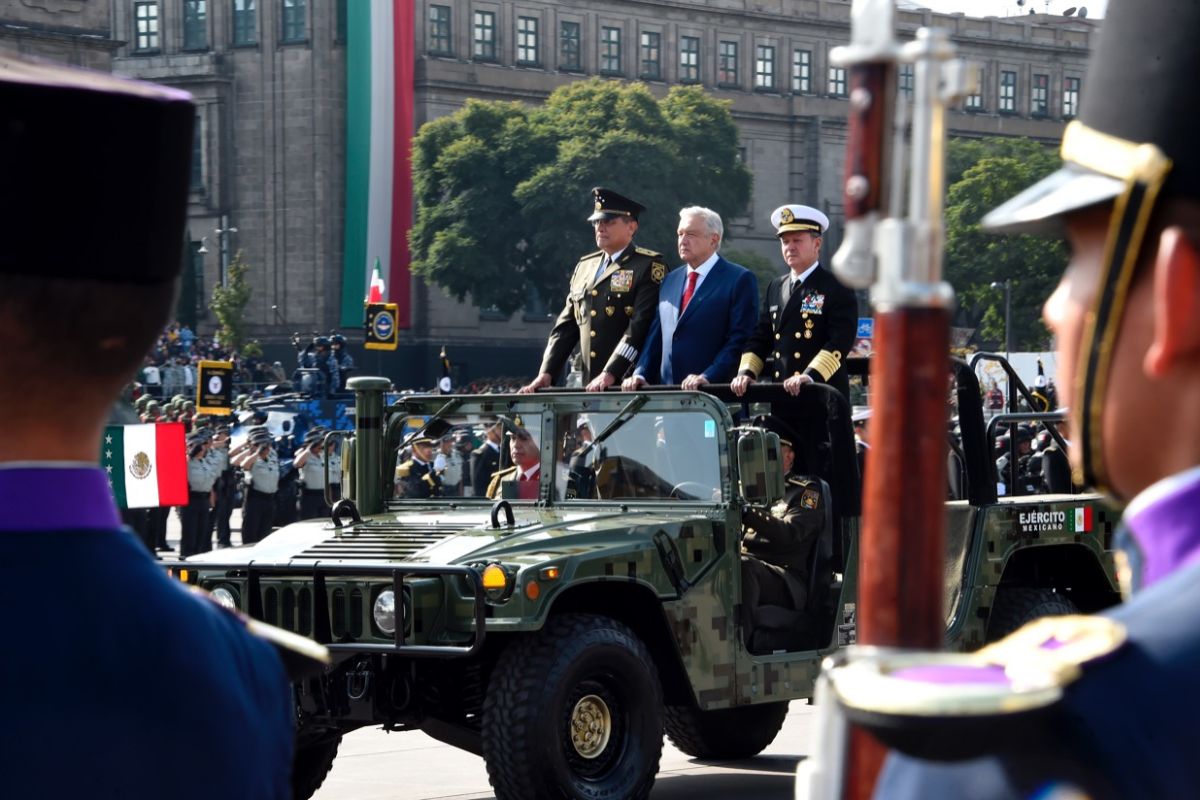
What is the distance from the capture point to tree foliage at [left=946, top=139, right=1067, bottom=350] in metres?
72.8

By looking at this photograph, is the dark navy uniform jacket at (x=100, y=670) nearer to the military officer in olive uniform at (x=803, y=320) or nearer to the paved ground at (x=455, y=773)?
the paved ground at (x=455, y=773)

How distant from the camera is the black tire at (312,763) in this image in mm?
9227

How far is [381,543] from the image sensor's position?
9.26m

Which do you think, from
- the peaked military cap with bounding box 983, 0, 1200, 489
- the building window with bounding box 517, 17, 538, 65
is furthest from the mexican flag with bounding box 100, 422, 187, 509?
the building window with bounding box 517, 17, 538, 65

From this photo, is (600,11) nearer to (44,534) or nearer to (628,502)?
(628,502)

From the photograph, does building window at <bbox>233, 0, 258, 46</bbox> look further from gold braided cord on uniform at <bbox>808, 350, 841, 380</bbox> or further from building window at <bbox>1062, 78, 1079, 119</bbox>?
gold braided cord on uniform at <bbox>808, 350, 841, 380</bbox>

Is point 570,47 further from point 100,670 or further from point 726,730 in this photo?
point 100,670

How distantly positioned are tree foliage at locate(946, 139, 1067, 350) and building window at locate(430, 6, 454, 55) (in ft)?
64.8

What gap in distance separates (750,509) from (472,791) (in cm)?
184

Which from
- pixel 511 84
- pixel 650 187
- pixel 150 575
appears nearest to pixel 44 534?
pixel 150 575

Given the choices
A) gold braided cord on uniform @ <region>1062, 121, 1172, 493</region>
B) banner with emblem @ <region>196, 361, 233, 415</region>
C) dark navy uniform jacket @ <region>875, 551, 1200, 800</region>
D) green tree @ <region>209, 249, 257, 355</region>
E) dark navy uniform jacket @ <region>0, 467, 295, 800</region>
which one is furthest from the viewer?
green tree @ <region>209, 249, 257, 355</region>

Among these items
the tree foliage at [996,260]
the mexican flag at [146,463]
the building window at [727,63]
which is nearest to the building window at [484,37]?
the building window at [727,63]

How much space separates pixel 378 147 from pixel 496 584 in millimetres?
67190

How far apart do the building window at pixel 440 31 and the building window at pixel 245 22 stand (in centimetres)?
649
